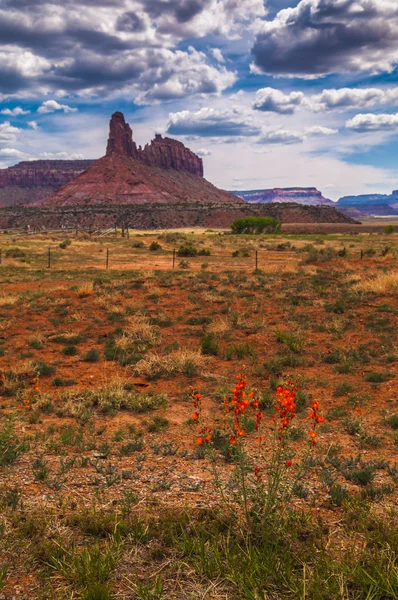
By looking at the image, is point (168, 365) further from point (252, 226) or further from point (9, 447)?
point (252, 226)

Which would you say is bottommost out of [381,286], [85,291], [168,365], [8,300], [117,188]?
[168,365]

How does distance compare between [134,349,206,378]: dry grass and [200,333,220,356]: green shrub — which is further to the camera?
[200,333,220,356]: green shrub

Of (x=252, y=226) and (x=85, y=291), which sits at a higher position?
(x=252, y=226)

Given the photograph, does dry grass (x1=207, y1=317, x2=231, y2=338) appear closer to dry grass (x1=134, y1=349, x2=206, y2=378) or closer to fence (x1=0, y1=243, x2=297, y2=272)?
dry grass (x1=134, y1=349, x2=206, y2=378)

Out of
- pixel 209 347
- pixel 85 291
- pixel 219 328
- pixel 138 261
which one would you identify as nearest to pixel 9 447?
pixel 209 347

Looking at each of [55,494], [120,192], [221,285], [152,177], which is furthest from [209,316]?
[152,177]

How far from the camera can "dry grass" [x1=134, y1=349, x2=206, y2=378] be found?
9.73 metres

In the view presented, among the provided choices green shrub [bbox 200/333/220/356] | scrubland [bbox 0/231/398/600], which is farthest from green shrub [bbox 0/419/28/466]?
green shrub [bbox 200/333/220/356]

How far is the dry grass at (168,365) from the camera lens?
9.73 m

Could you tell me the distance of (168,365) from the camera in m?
9.87

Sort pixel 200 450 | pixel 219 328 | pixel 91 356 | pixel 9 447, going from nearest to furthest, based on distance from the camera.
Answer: pixel 9 447
pixel 200 450
pixel 91 356
pixel 219 328

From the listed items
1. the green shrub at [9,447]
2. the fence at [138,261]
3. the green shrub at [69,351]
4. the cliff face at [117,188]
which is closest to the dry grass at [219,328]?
the green shrub at [69,351]

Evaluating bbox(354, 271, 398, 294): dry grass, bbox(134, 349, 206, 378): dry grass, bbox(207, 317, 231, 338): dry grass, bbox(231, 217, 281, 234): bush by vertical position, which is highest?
bbox(231, 217, 281, 234): bush

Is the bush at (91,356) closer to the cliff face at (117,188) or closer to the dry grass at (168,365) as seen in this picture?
the dry grass at (168,365)
